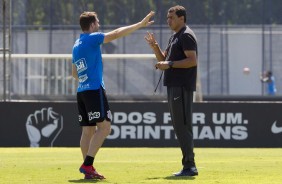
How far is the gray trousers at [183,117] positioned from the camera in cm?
1190

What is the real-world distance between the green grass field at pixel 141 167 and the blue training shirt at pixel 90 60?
1133 millimetres

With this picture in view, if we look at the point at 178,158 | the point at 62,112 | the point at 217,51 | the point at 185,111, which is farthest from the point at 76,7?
the point at 185,111

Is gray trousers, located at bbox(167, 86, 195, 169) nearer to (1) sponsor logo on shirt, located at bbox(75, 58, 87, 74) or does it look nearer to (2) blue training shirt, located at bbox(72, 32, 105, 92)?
(2) blue training shirt, located at bbox(72, 32, 105, 92)

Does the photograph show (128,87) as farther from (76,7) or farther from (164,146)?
(164,146)

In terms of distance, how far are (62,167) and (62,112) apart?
26.1ft

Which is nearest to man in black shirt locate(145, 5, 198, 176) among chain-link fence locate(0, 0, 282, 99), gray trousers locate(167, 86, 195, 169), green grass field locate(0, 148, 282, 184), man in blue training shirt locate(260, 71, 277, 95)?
gray trousers locate(167, 86, 195, 169)

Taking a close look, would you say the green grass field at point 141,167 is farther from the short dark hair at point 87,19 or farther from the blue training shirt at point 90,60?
the short dark hair at point 87,19

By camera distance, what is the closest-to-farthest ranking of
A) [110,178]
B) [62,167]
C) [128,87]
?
[110,178]
[62,167]
[128,87]

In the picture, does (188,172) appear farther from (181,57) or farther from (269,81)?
(269,81)

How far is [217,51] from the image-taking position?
1626 inches

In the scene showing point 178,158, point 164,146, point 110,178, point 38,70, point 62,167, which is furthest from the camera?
point 38,70

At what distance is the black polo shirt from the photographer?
11797mm

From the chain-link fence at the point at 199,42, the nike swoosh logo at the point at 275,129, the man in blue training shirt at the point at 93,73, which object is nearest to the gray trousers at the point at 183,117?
the man in blue training shirt at the point at 93,73

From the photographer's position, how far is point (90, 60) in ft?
38.3
